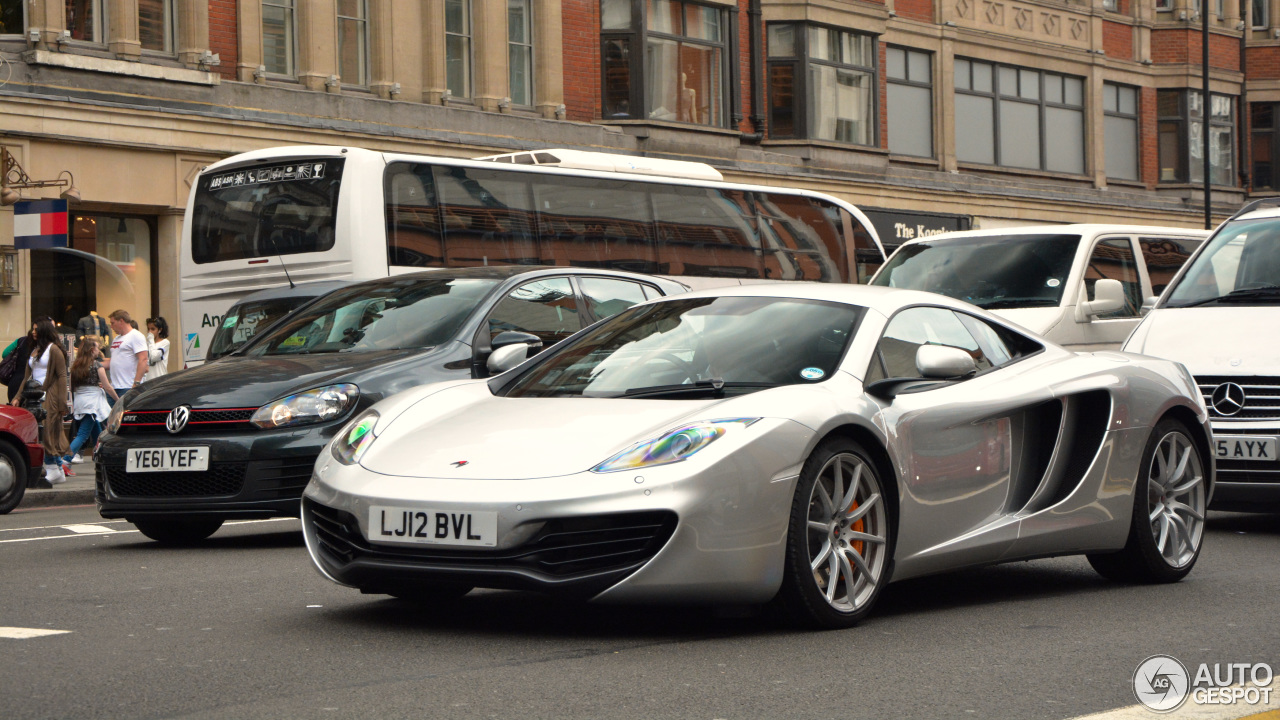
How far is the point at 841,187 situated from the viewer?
34.1 meters

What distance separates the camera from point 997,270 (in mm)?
13844

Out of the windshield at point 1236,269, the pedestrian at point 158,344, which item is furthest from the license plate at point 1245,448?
the pedestrian at point 158,344

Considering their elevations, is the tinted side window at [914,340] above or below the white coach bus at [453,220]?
below

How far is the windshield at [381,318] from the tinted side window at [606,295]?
867 mm

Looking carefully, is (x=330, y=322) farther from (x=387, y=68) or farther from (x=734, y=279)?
(x=387, y=68)

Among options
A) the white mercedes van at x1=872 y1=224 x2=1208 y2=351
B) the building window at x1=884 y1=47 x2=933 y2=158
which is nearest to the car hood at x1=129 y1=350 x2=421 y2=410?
the white mercedes van at x1=872 y1=224 x2=1208 y2=351

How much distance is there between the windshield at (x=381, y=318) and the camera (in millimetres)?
9797

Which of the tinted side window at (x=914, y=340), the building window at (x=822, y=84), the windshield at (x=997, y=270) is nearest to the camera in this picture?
the tinted side window at (x=914, y=340)

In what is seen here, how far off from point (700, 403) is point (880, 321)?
3.31 ft

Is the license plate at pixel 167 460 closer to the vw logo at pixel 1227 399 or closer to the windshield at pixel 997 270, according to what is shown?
the vw logo at pixel 1227 399

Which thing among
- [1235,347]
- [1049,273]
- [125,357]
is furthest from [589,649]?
[125,357]

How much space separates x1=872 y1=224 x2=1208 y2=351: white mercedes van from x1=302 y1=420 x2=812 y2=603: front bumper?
7.73m

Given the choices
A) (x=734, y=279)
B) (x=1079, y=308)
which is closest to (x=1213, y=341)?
(x=1079, y=308)

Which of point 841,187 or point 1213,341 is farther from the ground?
point 841,187
